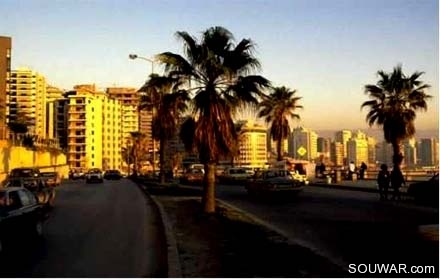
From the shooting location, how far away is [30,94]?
160 meters

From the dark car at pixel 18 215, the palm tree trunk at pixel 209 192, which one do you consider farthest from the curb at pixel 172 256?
the palm tree trunk at pixel 209 192

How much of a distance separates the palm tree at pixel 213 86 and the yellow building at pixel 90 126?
134 metres

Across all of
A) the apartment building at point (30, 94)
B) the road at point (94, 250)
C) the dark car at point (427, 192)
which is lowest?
the road at point (94, 250)

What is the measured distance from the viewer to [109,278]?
9.89 metres

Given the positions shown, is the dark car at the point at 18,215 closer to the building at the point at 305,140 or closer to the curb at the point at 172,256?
the curb at the point at 172,256

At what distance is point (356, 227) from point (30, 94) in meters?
153

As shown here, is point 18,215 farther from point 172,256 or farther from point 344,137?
point 344,137

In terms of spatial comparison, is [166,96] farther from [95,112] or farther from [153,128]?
[95,112]

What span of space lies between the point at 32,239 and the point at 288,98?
47.4 meters

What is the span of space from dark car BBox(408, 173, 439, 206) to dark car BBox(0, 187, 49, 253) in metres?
15.3

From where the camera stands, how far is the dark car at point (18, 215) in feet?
41.6

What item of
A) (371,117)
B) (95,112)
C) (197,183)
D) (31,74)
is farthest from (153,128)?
(31,74)

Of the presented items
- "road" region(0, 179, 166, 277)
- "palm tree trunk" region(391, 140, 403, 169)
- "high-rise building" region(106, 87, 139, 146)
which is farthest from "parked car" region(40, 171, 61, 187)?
"high-rise building" region(106, 87, 139, 146)

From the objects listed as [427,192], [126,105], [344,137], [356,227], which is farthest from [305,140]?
[356,227]
